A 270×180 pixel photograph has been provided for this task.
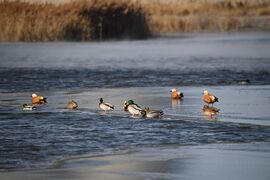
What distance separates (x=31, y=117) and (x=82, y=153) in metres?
3.70

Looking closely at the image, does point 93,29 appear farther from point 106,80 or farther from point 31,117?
point 31,117

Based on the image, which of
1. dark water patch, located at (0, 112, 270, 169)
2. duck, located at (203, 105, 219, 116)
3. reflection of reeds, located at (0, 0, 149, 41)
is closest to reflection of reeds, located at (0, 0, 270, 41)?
reflection of reeds, located at (0, 0, 149, 41)

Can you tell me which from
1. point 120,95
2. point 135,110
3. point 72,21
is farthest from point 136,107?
point 72,21

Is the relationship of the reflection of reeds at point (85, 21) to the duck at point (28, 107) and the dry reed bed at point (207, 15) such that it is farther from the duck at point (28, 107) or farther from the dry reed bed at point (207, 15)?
the duck at point (28, 107)

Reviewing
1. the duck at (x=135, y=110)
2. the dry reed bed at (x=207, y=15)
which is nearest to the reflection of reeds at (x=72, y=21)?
the dry reed bed at (x=207, y=15)

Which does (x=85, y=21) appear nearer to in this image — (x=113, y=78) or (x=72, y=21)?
(x=72, y=21)

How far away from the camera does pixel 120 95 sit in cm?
1841

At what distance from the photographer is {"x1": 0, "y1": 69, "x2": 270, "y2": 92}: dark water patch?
68.5 ft

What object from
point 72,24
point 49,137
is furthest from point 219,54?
point 49,137

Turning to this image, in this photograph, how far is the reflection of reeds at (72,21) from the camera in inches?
1344

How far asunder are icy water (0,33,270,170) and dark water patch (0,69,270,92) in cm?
2

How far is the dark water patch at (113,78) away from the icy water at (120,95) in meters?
0.02

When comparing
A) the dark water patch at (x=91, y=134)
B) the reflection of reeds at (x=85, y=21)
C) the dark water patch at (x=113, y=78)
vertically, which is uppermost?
the reflection of reeds at (x=85, y=21)

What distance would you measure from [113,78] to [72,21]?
13.3 metres
